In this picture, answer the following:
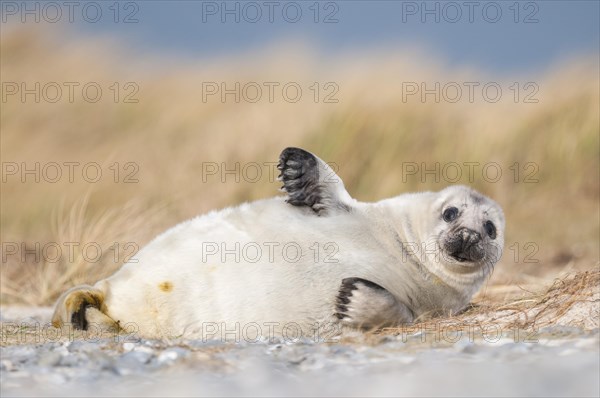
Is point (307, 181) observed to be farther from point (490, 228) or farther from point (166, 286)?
point (490, 228)

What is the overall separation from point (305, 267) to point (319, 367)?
152cm

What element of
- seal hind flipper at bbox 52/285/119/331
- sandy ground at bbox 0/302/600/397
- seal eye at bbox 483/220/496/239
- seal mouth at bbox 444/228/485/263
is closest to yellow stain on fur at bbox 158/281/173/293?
seal hind flipper at bbox 52/285/119/331

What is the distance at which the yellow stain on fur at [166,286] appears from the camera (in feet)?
17.3

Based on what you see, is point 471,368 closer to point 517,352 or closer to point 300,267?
point 517,352

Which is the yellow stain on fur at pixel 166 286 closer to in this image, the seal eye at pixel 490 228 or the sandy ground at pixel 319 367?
the sandy ground at pixel 319 367

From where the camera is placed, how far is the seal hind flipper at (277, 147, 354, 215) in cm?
568

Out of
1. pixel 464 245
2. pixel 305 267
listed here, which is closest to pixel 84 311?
pixel 305 267

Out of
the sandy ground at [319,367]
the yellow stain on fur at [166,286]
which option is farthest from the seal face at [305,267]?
the sandy ground at [319,367]

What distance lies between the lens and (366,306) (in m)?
5.04

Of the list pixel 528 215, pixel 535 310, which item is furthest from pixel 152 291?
pixel 528 215

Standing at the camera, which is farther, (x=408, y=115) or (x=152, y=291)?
(x=408, y=115)

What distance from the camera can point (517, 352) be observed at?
12.6 ft

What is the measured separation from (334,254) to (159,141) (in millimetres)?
8047

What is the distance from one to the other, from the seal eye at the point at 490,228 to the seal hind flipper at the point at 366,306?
0.95 metres
